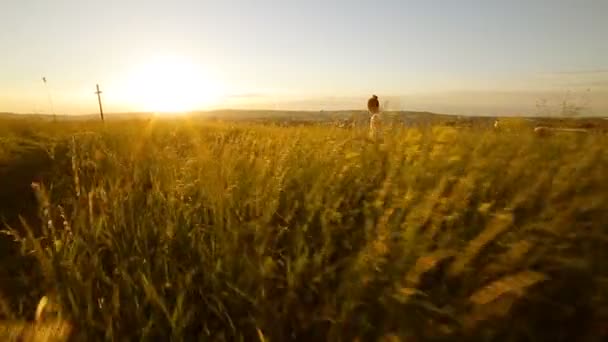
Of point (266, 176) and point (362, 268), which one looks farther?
point (266, 176)

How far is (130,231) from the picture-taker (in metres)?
2.46

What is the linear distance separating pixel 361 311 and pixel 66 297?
128 cm

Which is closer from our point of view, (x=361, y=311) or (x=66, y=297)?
(x=361, y=311)

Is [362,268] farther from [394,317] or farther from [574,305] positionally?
[574,305]

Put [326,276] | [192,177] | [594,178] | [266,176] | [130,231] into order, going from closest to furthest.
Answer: [326,276], [594,178], [130,231], [266,176], [192,177]

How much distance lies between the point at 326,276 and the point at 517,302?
72 centimetres

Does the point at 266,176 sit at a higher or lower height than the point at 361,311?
higher

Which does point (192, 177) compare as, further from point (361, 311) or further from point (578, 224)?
point (578, 224)

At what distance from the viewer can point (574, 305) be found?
165 centimetres

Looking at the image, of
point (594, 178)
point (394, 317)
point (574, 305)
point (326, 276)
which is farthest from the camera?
point (594, 178)

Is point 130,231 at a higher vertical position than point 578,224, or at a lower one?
lower

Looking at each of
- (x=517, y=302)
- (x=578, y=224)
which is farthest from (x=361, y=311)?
(x=578, y=224)

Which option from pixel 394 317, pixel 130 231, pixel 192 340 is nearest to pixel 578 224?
pixel 394 317

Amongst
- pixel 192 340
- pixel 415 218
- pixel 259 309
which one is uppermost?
pixel 415 218
